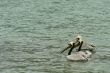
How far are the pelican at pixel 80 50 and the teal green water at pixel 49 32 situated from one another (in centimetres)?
34

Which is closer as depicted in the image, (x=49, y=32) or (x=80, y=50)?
(x=80, y=50)

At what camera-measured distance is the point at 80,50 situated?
2270cm

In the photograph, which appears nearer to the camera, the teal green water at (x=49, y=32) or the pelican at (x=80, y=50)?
the teal green water at (x=49, y=32)

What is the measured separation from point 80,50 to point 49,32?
525 cm

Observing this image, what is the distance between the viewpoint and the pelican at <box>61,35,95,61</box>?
69.8ft

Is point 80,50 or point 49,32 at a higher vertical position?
point 80,50

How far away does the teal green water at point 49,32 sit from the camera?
2039 cm

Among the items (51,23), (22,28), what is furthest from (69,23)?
(22,28)

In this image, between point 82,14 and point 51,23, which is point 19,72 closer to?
point 51,23

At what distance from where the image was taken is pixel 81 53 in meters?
21.8

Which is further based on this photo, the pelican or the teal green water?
the pelican

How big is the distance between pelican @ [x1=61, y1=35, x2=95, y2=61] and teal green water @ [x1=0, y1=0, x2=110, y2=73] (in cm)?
34

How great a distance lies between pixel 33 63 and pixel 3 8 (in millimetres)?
18040

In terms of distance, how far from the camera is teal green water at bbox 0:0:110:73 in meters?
20.4
